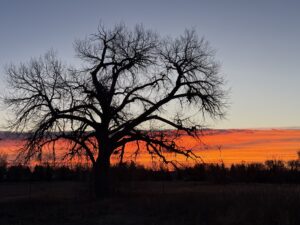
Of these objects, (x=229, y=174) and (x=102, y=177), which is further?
(x=229, y=174)

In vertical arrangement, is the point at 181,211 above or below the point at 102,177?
below

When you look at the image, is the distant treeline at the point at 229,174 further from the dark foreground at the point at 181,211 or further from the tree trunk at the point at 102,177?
the dark foreground at the point at 181,211

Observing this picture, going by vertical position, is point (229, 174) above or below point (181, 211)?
above

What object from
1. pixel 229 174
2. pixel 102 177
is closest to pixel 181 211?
pixel 102 177

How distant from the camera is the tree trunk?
32.0m

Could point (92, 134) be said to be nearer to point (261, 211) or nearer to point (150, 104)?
point (150, 104)

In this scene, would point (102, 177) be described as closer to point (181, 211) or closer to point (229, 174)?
point (181, 211)

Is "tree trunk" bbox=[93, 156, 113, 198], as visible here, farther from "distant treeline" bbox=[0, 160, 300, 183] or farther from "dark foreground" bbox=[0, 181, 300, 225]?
"distant treeline" bbox=[0, 160, 300, 183]

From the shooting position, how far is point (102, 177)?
105 feet

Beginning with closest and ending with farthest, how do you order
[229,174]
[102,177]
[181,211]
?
[181,211] → [102,177] → [229,174]

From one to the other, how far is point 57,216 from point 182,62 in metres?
14.6

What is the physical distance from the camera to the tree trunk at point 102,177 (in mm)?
31953

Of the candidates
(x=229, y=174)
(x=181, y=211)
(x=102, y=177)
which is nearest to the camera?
(x=181, y=211)

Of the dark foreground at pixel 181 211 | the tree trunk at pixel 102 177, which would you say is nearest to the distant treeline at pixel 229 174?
the tree trunk at pixel 102 177
